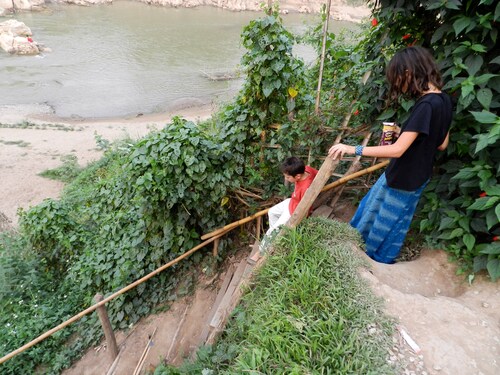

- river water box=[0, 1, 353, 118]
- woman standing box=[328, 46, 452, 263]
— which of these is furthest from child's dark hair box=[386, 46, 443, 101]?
river water box=[0, 1, 353, 118]

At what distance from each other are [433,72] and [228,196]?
241 centimetres

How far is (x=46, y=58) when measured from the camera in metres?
20.1

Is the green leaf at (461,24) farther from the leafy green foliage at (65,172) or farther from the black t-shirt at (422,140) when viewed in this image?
the leafy green foliage at (65,172)

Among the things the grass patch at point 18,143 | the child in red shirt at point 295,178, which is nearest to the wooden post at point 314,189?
the child in red shirt at point 295,178

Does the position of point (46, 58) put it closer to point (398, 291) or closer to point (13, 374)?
point (13, 374)

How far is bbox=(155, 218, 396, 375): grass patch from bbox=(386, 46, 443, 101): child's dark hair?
4.09 ft

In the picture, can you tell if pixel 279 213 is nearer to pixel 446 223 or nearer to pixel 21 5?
pixel 446 223

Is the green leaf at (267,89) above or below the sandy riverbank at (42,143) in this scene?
above

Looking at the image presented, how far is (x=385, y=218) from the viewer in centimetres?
272

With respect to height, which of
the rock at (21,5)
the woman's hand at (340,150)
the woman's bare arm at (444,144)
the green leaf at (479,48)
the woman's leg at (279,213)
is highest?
the rock at (21,5)

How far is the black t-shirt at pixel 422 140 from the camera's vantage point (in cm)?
206

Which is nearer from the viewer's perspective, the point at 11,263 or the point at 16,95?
the point at 11,263

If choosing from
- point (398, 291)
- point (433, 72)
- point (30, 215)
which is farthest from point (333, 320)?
point (30, 215)

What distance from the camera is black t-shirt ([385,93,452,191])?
6.77 feet
